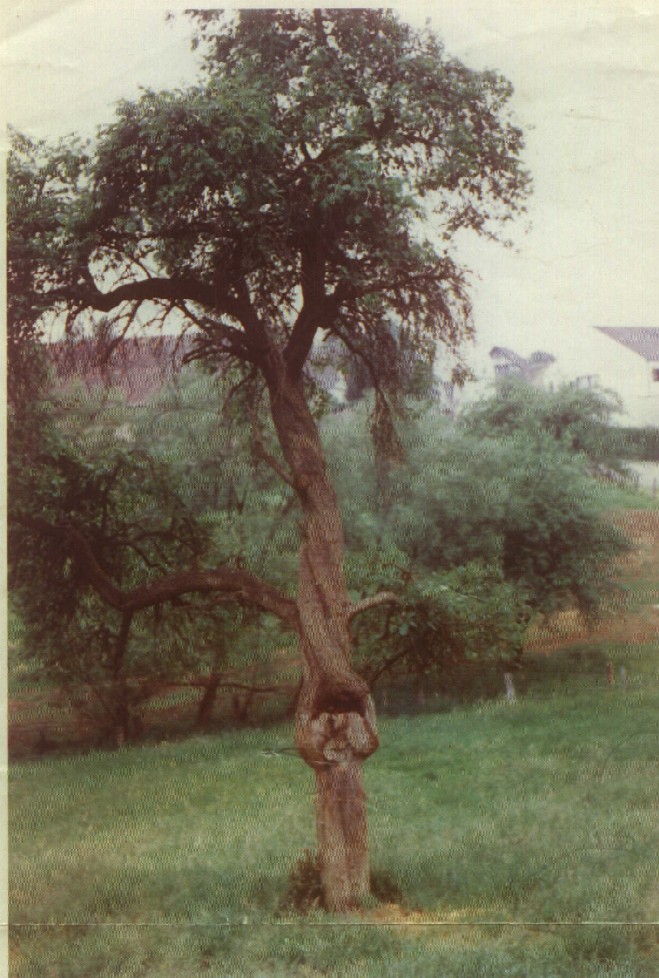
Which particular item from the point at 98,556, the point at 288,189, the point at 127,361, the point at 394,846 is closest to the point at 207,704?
the point at 98,556

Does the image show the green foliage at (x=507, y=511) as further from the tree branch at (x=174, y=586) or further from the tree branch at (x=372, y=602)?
the tree branch at (x=174, y=586)

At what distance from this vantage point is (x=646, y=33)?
522 centimetres

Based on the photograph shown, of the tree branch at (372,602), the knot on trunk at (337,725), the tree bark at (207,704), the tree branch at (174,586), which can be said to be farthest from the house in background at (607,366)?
the tree bark at (207,704)

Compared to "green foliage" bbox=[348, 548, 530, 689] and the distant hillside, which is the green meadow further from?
the distant hillside

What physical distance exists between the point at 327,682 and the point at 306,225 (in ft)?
7.14

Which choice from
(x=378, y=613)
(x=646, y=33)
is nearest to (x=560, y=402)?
(x=378, y=613)

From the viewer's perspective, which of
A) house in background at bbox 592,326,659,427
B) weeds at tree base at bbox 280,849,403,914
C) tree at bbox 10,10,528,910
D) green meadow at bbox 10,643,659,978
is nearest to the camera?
green meadow at bbox 10,643,659,978

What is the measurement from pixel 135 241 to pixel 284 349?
878 mm

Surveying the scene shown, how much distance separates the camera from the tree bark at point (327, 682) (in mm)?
5051

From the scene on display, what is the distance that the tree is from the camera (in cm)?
509

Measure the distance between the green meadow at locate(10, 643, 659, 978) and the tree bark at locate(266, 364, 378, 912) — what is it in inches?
3.5

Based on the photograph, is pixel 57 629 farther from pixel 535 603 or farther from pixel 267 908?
pixel 535 603

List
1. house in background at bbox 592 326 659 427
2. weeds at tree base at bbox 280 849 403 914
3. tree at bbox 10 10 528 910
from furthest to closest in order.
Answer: house in background at bbox 592 326 659 427 → tree at bbox 10 10 528 910 → weeds at tree base at bbox 280 849 403 914

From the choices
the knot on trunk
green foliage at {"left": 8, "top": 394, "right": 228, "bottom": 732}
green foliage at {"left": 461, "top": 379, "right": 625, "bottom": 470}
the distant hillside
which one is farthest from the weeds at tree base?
the distant hillside
